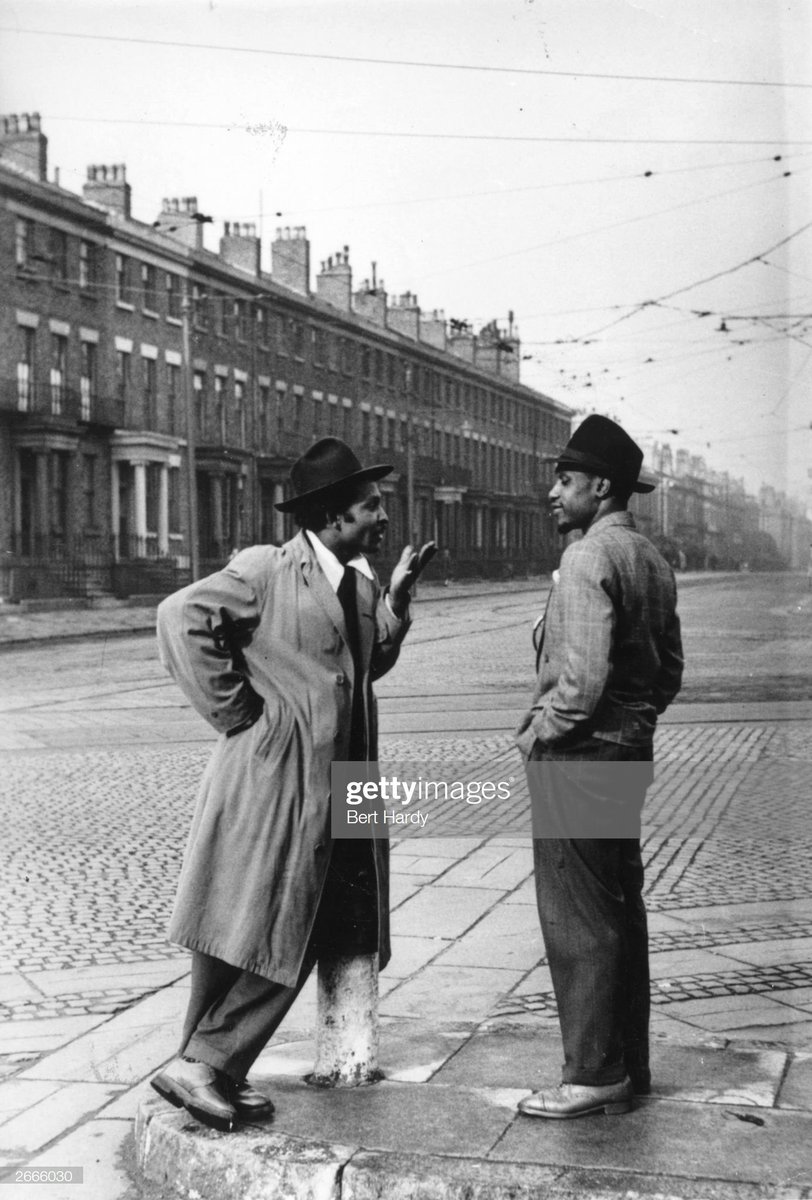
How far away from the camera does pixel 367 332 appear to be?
23734 millimetres

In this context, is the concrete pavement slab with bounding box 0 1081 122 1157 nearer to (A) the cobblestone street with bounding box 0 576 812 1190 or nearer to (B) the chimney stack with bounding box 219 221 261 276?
(A) the cobblestone street with bounding box 0 576 812 1190

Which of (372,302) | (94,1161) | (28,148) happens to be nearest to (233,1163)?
(94,1161)

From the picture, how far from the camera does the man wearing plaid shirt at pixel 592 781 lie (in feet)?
12.4

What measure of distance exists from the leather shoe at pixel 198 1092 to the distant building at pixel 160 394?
18.9m

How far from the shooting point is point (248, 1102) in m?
3.94

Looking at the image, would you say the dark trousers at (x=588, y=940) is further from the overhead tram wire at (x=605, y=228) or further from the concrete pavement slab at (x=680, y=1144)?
the overhead tram wire at (x=605, y=228)

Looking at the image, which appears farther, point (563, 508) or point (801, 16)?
point (801, 16)

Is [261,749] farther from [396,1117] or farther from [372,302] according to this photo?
[372,302]

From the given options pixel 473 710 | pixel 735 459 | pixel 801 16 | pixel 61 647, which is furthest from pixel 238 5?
pixel 61 647

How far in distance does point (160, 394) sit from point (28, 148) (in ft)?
24.7

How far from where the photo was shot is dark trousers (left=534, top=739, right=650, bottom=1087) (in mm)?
3820

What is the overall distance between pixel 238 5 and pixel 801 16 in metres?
2.81

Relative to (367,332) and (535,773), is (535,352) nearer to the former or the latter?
(367,332)

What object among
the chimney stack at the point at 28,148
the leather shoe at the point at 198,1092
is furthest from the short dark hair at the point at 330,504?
the chimney stack at the point at 28,148
